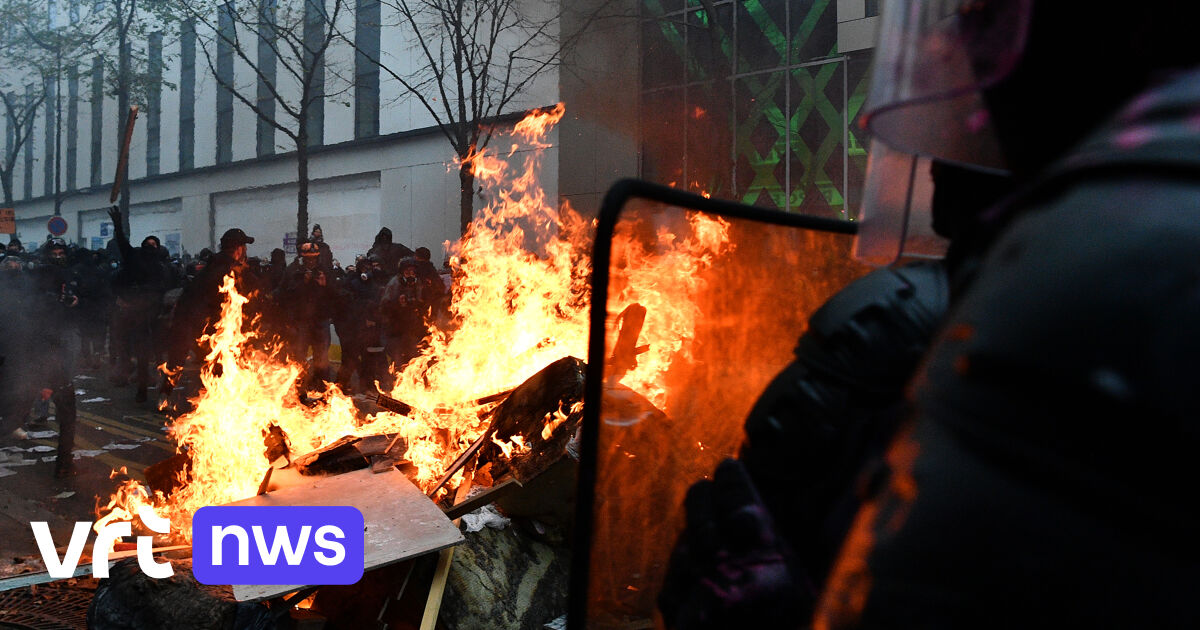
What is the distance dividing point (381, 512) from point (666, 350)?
231cm

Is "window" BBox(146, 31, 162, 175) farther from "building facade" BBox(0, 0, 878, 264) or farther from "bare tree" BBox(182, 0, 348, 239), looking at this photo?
"bare tree" BBox(182, 0, 348, 239)

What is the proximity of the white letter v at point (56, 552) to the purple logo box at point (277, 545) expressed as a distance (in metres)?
0.60

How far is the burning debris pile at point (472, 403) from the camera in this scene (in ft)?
5.82

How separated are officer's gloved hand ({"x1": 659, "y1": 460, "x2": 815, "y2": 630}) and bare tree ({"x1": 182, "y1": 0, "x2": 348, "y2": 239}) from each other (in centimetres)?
1589

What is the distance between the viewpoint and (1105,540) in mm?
476

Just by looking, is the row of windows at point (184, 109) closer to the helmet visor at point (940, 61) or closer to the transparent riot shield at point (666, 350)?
the transparent riot shield at point (666, 350)

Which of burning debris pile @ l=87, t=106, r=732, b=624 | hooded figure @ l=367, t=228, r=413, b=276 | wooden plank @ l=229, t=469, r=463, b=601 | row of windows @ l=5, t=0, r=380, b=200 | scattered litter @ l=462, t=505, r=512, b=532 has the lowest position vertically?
scattered litter @ l=462, t=505, r=512, b=532

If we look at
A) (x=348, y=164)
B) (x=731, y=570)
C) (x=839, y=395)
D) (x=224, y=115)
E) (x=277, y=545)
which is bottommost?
(x=277, y=545)

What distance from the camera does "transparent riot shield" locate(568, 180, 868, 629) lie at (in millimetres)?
1530

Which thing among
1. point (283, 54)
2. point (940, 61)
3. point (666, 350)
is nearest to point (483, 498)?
point (666, 350)

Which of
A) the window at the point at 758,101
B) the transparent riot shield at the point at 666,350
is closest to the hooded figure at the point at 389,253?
the window at the point at 758,101

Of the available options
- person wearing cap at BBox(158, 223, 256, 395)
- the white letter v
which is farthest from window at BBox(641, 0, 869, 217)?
the white letter v

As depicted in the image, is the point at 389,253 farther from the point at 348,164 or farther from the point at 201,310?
the point at 348,164

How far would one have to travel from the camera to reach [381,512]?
3.67 m
